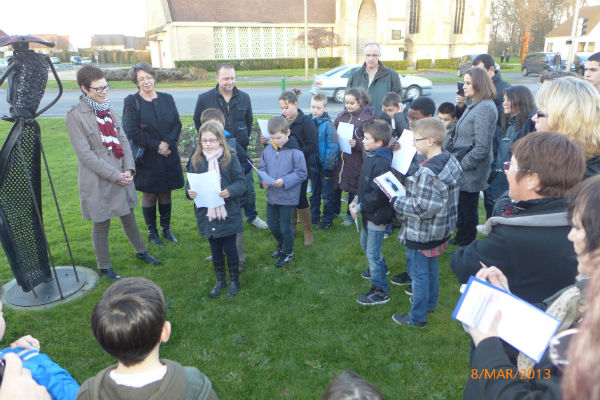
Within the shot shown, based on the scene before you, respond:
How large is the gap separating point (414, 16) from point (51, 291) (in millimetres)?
41749

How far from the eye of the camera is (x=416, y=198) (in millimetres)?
3059

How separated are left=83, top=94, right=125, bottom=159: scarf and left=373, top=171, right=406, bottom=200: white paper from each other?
276 cm

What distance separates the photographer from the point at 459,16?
39969mm

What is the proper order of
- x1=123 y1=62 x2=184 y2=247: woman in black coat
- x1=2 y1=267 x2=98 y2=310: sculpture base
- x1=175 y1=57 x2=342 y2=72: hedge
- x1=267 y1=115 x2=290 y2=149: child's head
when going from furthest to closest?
x1=175 y1=57 x2=342 y2=72: hedge, x1=123 y1=62 x2=184 y2=247: woman in black coat, x1=267 y1=115 x2=290 y2=149: child's head, x1=2 y1=267 x2=98 y2=310: sculpture base

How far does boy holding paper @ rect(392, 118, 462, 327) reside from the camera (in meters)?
3.00

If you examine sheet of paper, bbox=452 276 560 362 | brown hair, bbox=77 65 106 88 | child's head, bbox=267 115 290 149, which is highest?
brown hair, bbox=77 65 106 88

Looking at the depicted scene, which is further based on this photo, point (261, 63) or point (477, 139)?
point (261, 63)

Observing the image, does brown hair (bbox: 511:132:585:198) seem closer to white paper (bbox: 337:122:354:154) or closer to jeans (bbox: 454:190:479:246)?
jeans (bbox: 454:190:479:246)

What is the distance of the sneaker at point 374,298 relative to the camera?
3.92 meters

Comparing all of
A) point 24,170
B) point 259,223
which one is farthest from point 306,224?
point 24,170

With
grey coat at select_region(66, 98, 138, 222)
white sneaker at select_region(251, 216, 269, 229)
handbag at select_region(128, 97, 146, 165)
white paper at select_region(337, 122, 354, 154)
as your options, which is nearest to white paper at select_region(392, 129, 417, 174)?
white paper at select_region(337, 122, 354, 154)

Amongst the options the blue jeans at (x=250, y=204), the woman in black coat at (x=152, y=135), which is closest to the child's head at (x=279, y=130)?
the blue jeans at (x=250, y=204)

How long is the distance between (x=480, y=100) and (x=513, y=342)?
355 cm

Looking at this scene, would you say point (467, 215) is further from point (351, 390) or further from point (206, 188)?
point (351, 390)
